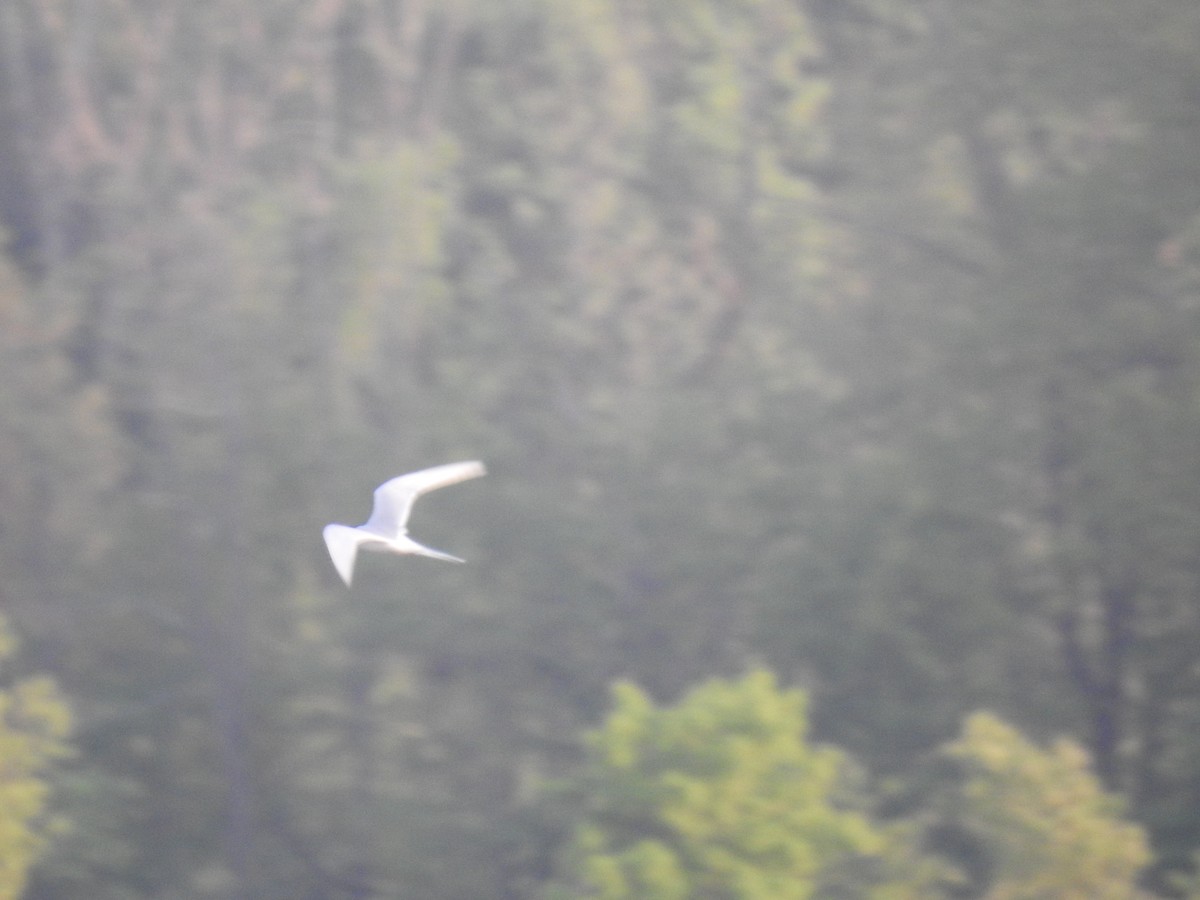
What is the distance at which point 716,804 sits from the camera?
1038cm

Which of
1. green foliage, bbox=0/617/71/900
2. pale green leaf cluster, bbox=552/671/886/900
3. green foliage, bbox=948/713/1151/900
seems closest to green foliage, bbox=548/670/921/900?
pale green leaf cluster, bbox=552/671/886/900

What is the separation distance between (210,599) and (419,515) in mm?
2461

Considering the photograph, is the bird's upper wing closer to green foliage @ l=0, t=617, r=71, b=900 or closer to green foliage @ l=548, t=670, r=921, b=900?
green foliage @ l=548, t=670, r=921, b=900

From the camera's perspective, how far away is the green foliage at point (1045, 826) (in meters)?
10.2

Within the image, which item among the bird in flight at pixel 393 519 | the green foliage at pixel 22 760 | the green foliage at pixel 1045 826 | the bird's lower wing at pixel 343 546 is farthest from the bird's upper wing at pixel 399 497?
the green foliage at pixel 22 760

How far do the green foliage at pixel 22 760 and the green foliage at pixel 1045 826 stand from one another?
645 centimetres

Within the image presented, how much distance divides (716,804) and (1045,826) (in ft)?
6.17

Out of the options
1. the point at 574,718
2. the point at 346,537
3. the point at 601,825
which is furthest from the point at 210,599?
the point at 346,537

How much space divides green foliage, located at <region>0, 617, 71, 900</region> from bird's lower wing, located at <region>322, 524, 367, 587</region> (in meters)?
5.37

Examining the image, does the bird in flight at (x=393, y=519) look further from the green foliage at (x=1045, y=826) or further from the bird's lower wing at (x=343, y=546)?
the green foliage at (x=1045, y=826)

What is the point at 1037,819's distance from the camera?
1035 cm

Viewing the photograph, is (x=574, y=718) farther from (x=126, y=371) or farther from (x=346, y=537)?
(x=346, y=537)

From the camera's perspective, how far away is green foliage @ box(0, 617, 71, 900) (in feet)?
41.9

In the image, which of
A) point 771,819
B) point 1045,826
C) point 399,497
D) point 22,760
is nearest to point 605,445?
point 22,760
